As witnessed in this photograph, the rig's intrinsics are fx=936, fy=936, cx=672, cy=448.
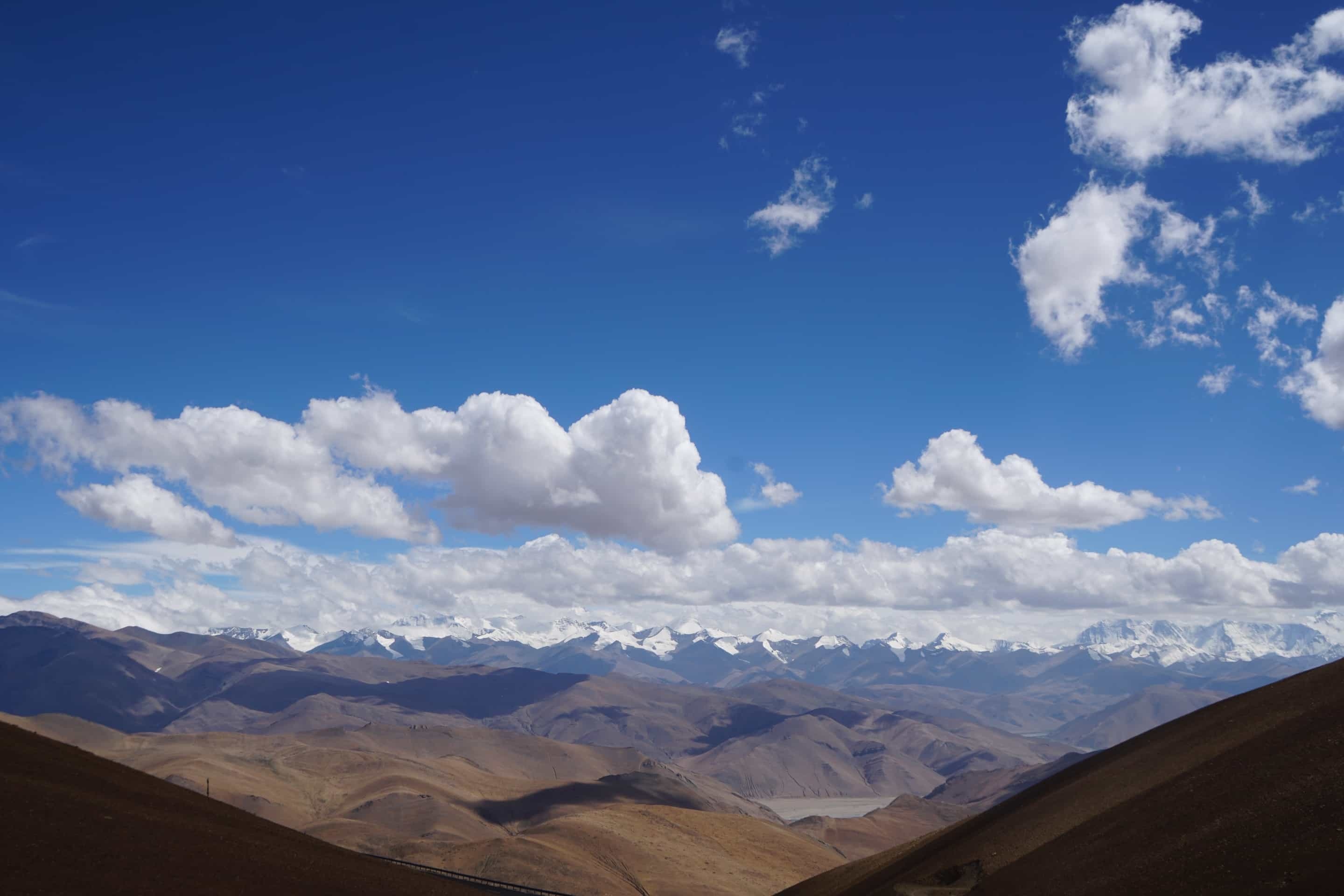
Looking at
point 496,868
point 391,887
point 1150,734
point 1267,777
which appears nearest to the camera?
point 1267,777

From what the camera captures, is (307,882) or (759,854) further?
(759,854)

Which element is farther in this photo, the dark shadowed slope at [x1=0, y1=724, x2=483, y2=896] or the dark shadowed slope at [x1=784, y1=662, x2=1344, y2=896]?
the dark shadowed slope at [x1=0, y1=724, x2=483, y2=896]

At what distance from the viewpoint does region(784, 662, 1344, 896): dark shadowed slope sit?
4103 cm

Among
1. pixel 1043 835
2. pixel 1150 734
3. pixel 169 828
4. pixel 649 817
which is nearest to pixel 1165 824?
pixel 1043 835

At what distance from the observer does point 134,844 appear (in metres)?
49.2

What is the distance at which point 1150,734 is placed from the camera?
7694 cm

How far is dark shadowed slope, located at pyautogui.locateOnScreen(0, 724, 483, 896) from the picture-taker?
44.8m

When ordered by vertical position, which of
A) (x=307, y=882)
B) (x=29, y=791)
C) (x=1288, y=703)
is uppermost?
(x=1288, y=703)

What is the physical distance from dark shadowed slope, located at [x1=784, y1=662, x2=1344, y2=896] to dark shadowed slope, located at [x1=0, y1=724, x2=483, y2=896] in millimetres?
35280

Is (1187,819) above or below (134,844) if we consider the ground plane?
above

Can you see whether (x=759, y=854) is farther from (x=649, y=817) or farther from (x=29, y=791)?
(x=29, y=791)

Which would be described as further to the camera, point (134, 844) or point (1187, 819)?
point (1187, 819)

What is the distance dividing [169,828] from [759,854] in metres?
131

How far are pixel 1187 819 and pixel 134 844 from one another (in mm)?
55746
